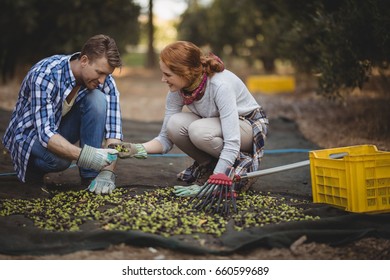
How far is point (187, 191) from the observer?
344cm

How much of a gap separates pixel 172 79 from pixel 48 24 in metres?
7.75

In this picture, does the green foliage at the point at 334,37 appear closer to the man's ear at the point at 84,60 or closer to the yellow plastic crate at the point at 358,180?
the yellow plastic crate at the point at 358,180

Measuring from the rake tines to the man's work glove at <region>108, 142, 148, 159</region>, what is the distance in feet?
1.61

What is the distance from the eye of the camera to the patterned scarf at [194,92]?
11.1ft

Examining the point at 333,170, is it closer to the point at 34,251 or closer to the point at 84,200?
the point at 84,200

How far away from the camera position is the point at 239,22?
595 inches

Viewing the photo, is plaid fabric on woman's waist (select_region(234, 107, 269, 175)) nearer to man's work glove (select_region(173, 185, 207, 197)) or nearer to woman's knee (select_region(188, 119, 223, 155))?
woman's knee (select_region(188, 119, 223, 155))

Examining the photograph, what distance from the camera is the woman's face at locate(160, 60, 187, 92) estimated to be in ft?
10.7

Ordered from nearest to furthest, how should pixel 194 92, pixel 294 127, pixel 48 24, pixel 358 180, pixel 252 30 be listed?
pixel 358 180, pixel 194 92, pixel 294 127, pixel 48 24, pixel 252 30

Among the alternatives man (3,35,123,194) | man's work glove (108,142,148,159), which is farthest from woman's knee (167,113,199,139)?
man (3,35,123,194)

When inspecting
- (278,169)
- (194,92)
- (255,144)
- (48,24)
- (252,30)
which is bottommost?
(278,169)

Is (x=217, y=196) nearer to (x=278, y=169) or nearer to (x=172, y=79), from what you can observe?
(x=278, y=169)

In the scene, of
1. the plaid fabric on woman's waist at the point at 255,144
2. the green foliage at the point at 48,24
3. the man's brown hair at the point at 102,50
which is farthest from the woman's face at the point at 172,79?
the green foliage at the point at 48,24

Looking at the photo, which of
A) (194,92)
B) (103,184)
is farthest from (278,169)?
(103,184)
